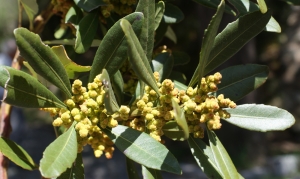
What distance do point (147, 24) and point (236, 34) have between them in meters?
0.17

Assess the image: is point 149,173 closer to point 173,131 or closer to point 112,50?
point 173,131

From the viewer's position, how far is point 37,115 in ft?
27.7

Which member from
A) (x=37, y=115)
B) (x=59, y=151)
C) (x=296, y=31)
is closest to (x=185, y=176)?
(x=296, y=31)

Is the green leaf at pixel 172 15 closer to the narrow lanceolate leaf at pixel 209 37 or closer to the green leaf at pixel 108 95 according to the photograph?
the narrow lanceolate leaf at pixel 209 37

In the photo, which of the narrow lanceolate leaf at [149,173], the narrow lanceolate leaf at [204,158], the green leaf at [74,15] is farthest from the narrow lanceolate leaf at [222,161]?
the green leaf at [74,15]

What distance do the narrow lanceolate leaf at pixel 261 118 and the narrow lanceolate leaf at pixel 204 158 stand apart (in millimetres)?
75

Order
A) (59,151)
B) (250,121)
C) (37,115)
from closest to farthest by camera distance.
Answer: (59,151) < (250,121) < (37,115)

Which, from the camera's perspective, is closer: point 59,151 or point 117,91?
point 59,151

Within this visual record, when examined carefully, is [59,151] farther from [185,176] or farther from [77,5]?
[185,176]

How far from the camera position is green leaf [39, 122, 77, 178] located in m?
0.58

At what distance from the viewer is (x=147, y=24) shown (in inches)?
27.5

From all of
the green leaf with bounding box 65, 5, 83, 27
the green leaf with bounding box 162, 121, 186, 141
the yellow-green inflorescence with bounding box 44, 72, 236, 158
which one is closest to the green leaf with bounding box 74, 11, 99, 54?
the green leaf with bounding box 65, 5, 83, 27

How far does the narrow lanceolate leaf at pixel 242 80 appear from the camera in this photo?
0.79 meters

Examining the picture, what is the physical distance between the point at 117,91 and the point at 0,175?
304 mm
